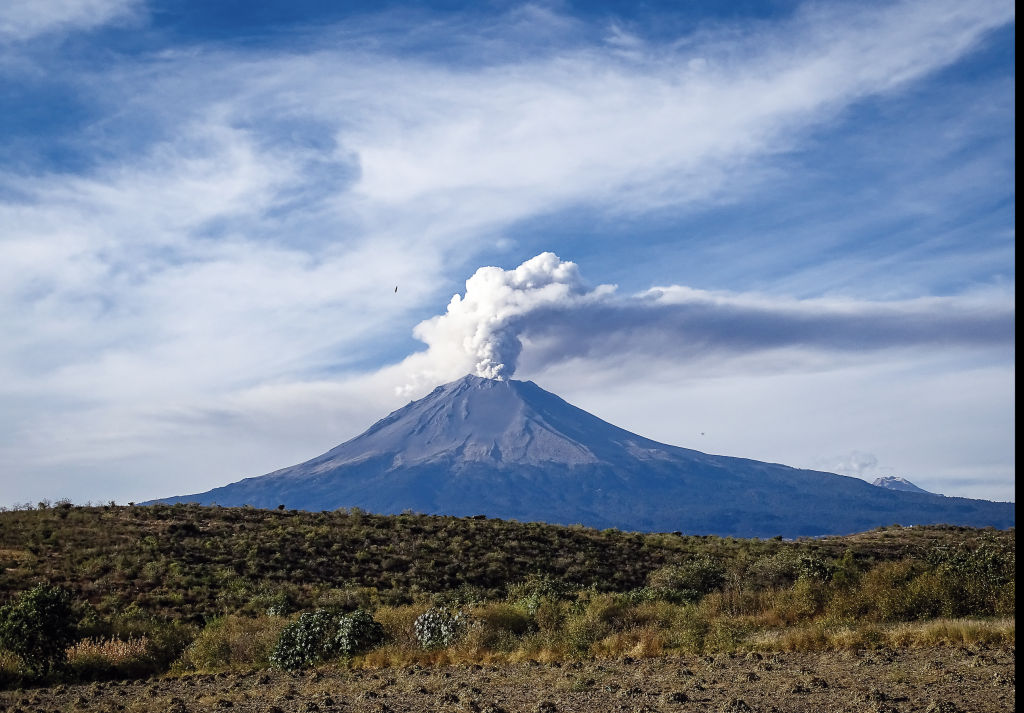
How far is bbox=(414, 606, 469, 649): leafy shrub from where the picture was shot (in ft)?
58.7

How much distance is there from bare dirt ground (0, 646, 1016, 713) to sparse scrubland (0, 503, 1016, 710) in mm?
639

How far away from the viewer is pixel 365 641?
1825cm

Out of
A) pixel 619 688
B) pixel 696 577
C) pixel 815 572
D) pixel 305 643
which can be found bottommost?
pixel 305 643

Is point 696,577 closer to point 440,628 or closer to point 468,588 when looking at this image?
point 468,588

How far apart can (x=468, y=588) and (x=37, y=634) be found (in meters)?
16.1

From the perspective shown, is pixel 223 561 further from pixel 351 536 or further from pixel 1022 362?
pixel 1022 362

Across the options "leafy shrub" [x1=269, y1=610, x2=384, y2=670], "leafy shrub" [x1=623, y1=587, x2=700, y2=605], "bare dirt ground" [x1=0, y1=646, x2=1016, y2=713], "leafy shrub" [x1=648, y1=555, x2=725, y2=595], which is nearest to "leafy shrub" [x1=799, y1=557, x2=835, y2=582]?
"leafy shrub" [x1=623, y1=587, x2=700, y2=605]

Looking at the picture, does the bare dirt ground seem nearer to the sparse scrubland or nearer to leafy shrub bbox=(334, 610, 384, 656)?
the sparse scrubland

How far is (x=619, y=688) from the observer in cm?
1225

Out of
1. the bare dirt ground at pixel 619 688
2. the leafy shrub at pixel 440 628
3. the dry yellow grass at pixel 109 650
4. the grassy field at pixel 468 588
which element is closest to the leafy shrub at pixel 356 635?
the grassy field at pixel 468 588

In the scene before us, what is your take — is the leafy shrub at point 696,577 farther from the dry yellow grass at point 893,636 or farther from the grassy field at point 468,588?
the dry yellow grass at point 893,636

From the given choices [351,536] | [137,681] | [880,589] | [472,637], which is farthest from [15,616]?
[351,536]

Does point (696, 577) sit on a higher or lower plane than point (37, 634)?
lower

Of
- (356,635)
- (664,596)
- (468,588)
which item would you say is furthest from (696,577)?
(356,635)
